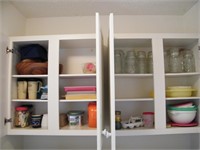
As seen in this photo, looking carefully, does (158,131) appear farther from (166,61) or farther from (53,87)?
(53,87)

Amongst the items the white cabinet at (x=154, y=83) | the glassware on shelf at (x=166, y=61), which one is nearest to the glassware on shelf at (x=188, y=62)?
the white cabinet at (x=154, y=83)

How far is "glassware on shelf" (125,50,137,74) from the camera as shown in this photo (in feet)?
4.69

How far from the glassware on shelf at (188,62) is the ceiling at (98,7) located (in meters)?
0.43

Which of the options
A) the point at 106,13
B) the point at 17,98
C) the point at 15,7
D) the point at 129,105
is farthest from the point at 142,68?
the point at 15,7

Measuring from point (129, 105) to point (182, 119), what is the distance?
1.50 ft

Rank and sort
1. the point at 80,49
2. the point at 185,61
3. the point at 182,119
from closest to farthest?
the point at 182,119 < the point at 185,61 < the point at 80,49

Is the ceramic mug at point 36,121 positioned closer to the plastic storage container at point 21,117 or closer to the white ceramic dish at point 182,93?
the plastic storage container at point 21,117

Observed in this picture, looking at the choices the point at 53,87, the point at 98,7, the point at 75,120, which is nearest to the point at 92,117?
the point at 75,120

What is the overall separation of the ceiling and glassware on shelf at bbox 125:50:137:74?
0.42 metres

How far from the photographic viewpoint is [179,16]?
163cm

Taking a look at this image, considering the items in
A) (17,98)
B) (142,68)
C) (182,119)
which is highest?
(142,68)

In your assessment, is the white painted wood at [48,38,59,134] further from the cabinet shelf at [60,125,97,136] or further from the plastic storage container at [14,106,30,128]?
the plastic storage container at [14,106,30,128]

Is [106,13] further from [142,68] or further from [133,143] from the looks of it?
Result: [133,143]

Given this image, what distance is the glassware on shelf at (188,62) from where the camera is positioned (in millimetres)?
1412
